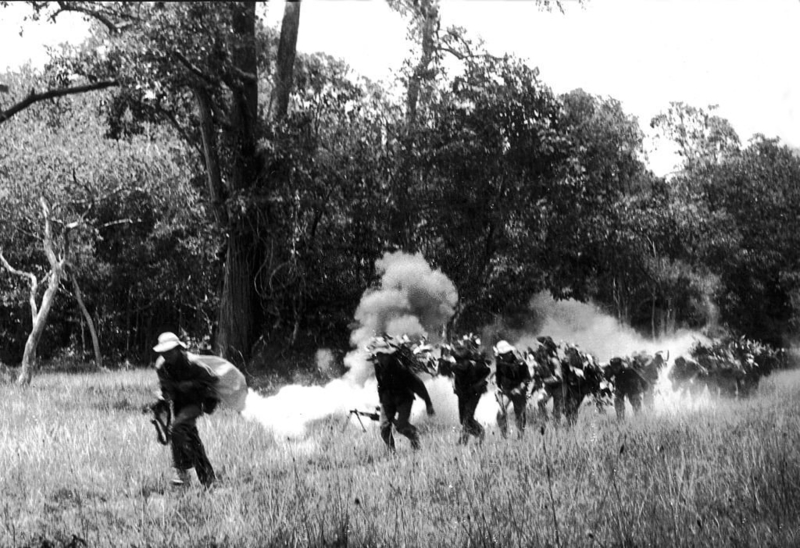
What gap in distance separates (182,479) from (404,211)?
716cm

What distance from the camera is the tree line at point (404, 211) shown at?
31.2 feet

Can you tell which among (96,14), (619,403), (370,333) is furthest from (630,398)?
(96,14)

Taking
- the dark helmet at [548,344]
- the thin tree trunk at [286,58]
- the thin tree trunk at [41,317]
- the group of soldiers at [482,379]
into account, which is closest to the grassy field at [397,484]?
the group of soldiers at [482,379]

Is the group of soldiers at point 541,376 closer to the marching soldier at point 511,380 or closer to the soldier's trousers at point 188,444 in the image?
the marching soldier at point 511,380

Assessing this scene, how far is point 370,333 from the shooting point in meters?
15.0

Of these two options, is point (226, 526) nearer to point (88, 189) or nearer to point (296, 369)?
point (296, 369)

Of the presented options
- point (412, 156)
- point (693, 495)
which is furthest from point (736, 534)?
point (412, 156)

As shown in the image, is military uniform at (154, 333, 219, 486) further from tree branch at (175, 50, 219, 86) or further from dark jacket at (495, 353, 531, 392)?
dark jacket at (495, 353, 531, 392)

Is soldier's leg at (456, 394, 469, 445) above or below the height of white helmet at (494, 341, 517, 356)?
below

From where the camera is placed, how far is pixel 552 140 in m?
14.3

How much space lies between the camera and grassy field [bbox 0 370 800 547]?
5059mm

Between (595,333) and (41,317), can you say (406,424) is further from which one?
(595,333)

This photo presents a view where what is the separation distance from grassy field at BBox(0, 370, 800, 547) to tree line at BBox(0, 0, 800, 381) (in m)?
1.69

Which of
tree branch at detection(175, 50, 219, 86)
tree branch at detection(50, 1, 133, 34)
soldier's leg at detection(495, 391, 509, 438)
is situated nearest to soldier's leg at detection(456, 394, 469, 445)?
soldier's leg at detection(495, 391, 509, 438)
